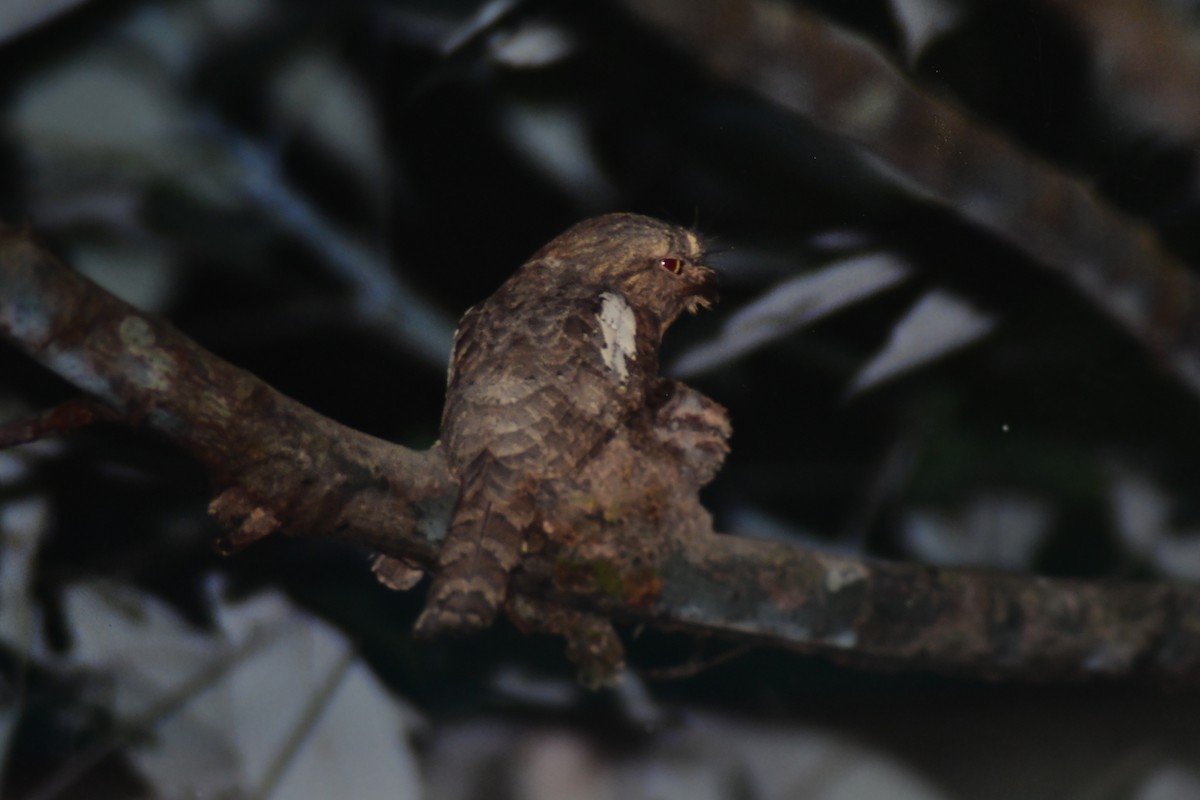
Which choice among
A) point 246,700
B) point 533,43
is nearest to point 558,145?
point 533,43

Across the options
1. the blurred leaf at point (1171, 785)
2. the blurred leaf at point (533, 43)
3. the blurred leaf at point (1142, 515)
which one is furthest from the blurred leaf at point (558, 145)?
the blurred leaf at point (1171, 785)

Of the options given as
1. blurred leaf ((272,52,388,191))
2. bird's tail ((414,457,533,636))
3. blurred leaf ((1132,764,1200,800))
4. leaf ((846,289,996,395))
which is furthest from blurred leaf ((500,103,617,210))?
blurred leaf ((1132,764,1200,800))

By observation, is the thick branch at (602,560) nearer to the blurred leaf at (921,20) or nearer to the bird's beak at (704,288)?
the bird's beak at (704,288)

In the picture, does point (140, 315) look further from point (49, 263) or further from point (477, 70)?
point (477, 70)

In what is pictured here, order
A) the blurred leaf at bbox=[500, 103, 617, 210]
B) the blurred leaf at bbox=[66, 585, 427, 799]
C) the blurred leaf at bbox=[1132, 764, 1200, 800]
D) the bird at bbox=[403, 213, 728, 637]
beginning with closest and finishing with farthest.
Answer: the bird at bbox=[403, 213, 728, 637] → the blurred leaf at bbox=[500, 103, 617, 210] → the blurred leaf at bbox=[66, 585, 427, 799] → the blurred leaf at bbox=[1132, 764, 1200, 800]

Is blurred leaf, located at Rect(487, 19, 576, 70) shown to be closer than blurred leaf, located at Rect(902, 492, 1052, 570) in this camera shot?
Yes

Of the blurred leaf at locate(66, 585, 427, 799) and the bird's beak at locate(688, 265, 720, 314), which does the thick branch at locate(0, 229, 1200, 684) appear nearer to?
the bird's beak at locate(688, 265, 720, 314)
